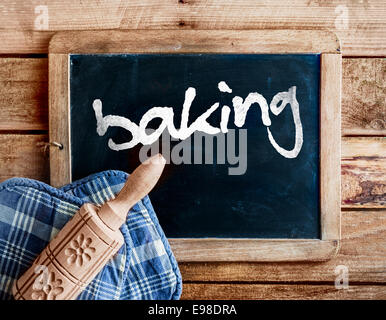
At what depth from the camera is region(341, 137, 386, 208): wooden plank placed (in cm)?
92

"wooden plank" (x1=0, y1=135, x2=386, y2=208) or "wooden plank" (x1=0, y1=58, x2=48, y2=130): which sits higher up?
"wooden plank" (x1=0, y1=58, x2=48, y2=130)

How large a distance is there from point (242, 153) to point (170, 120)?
21cm

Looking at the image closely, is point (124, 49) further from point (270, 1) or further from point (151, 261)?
point (151, 261)

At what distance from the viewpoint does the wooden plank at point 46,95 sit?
91 centimetres

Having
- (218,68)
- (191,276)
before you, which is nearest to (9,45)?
(218,68)

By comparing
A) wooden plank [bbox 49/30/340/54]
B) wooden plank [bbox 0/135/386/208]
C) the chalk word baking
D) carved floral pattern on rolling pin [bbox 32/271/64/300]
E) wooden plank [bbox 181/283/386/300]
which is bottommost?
wooden plank [bbox 181/283/386/300]

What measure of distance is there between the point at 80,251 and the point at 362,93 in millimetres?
805

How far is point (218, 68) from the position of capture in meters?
0.88

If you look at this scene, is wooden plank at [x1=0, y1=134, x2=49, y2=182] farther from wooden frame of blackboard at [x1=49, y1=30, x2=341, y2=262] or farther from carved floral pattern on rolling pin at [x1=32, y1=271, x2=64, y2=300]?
carved floral pattern on rolling pin at [x1=32, y1=271, x2=64, y2=300]

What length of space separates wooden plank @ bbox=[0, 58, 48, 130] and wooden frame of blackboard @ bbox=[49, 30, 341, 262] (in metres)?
0.05

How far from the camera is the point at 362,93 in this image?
920 mm

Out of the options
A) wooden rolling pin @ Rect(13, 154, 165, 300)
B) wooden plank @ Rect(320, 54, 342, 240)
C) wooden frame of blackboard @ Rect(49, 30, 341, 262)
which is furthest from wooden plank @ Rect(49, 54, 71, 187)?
wooden plank @ Rect(320, 54, 342, 240)

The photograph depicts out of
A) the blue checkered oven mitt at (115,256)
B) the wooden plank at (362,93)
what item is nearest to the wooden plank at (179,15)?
the wooden plank at (362,93)

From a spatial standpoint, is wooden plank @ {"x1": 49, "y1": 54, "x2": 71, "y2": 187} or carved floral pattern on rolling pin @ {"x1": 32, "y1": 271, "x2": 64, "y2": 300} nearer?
carved floral pattern on rolling pin @ {"x1": 32, "y1": 271, "x2": 64, "y2": 300}
